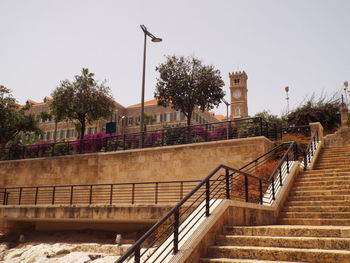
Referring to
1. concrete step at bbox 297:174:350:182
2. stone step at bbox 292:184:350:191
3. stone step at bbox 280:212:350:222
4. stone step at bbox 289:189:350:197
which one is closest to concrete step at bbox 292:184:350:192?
stone step at bbox 292:184:350:191

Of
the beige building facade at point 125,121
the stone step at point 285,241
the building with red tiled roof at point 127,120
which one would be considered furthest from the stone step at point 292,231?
the building with red tiled roof at point 127,120

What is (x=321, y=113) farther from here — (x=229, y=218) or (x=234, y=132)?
(x=229, y=218)

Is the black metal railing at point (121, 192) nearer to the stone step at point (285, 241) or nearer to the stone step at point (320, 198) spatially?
the stone step at point (320, 198)

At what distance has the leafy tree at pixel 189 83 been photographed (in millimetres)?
29125

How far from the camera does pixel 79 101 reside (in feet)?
86.6

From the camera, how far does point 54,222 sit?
17719 millimetres

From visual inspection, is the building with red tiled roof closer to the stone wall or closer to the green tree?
the green tree

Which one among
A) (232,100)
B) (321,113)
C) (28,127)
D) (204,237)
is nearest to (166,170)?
(204,237)

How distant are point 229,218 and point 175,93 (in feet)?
75.4

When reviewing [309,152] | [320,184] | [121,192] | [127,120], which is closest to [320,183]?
[320,184]

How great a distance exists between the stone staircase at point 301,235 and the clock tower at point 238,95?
78.4 meters

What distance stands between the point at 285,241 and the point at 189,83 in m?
24.1

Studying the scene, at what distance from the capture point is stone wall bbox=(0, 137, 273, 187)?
52.6 ft

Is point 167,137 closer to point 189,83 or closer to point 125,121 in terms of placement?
point 189,83
